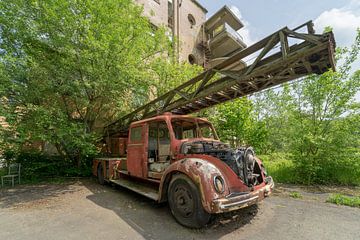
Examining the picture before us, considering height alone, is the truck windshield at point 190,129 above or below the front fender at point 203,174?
above

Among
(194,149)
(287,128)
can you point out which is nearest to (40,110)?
(194,149)

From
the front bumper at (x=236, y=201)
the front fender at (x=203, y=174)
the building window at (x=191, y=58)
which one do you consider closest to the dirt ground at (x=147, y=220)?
the front bumper at (x=236, y=201)

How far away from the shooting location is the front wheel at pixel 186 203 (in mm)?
3219

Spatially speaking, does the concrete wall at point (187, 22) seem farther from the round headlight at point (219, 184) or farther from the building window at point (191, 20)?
the round headlight at point (219, 184)

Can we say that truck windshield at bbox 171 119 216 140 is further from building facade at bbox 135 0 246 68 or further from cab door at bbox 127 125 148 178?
building facade at bbox 135 0 246 68

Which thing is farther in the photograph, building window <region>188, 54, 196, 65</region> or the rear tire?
building window <region>188, 54, 196, 65</region>

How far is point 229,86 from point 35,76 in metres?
6.39

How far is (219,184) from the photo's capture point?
3205mm

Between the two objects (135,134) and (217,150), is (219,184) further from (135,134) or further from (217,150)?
(135,134)

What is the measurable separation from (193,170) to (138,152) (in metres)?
2.34

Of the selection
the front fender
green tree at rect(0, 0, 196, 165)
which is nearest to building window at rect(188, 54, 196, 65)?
green tree at rect(0, 0, 196, 165)

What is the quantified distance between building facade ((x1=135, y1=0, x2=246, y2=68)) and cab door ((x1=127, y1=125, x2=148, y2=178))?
1110 cm

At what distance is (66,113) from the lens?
714cm

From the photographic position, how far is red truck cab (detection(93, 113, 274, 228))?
318cm
